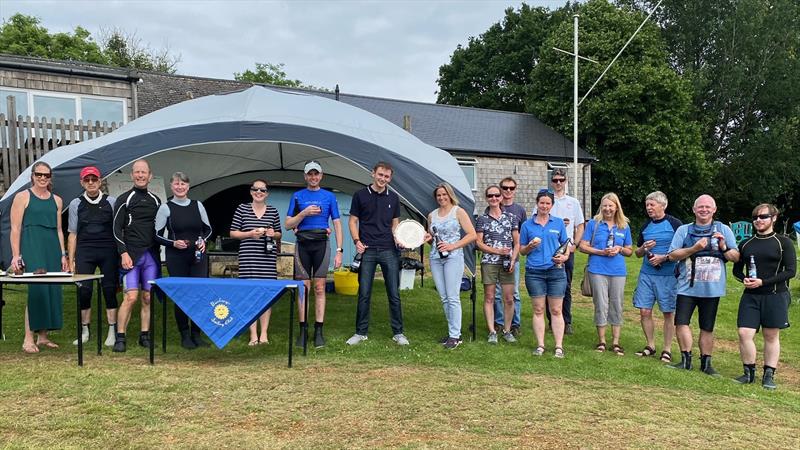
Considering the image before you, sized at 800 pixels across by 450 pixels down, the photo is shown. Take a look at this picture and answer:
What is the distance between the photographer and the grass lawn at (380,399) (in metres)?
3.12

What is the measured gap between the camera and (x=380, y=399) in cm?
374

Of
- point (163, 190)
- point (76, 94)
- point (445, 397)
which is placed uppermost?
point (76, 94)

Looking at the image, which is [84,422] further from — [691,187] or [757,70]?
[757,70]

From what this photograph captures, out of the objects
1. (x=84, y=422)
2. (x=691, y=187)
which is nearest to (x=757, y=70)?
(x=691, y=187)

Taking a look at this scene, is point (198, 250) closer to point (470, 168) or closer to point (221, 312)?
point (221, 312)

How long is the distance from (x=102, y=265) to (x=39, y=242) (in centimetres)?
53

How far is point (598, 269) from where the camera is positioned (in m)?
5.30

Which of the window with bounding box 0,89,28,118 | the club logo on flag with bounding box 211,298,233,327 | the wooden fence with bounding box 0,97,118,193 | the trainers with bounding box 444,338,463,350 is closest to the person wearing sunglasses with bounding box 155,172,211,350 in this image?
the club logo on flag with bounding box 211,298,233,327

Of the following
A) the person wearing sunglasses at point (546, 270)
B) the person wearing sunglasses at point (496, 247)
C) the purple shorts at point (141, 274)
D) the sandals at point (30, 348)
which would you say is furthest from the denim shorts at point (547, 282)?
the sandals at point (30, 348)

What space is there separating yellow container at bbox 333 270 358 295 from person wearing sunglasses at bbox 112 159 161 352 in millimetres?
3966

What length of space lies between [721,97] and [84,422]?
31146mm

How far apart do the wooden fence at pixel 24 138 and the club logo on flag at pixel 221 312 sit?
636 centimetres

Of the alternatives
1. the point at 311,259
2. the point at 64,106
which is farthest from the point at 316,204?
the point at 64,106

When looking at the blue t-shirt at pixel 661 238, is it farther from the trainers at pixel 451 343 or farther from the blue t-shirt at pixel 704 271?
the trainers at pixel 451 343
